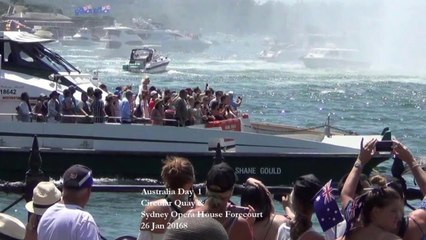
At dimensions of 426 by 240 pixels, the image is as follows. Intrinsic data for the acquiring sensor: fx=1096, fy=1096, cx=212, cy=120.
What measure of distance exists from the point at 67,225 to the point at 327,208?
1.58 metres

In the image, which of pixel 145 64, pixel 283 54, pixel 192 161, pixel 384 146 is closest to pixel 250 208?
pixel 384 146

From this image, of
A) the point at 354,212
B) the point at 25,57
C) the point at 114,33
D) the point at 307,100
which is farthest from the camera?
the point at 114,33

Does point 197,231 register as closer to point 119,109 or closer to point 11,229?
point 11,229

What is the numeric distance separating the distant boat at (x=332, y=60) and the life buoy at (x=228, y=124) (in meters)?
80.7

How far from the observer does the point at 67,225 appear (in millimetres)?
6660

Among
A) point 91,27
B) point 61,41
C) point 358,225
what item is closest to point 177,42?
point 61,41

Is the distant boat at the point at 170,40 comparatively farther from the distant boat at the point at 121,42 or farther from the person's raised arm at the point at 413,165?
the person's raised arm at the point at 413,165

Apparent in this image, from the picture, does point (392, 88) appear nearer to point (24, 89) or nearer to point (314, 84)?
point (314, 84)

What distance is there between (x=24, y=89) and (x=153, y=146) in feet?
9.30

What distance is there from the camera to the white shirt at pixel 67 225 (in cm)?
664

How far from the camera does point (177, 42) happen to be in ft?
492

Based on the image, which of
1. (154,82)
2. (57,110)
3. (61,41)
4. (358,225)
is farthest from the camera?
(61,41)

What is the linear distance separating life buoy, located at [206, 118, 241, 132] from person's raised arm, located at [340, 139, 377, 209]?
14330 mm

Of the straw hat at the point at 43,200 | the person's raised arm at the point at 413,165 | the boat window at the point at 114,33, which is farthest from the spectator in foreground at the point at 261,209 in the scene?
the boat window at the point at 114,33
